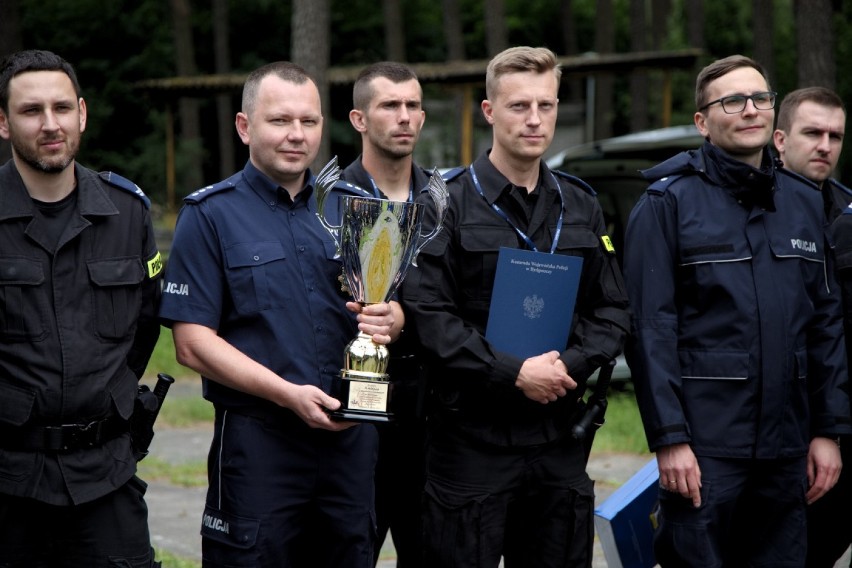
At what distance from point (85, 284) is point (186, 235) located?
36 cm

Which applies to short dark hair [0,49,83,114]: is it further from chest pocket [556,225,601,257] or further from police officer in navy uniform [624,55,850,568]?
police officer in navy uniform [624,55,850,568]

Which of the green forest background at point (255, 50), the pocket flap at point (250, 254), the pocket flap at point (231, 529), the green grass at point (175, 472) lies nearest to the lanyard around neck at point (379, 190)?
the pocket flap at point (250, 254)

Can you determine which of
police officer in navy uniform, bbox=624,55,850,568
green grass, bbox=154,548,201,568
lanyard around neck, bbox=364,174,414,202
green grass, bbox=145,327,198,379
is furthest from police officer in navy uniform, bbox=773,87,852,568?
green grass, bbox=145,327,198,379

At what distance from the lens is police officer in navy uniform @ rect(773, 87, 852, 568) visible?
4.47 metres

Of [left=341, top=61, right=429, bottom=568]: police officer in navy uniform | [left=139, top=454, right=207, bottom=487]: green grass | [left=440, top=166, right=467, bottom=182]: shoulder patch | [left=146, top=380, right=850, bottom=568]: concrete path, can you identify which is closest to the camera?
[left=440, top=166, right=467, bottom=182]: shoulder patch

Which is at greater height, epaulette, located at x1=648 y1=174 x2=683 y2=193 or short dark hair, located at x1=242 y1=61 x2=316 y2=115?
short dark hair, located at x1=242 y1=61 x2=316 y2=115

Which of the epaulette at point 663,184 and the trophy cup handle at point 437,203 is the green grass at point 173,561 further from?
the epaulette at point 663,184

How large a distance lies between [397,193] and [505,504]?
66.8 inches

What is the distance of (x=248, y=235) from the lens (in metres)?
3.83

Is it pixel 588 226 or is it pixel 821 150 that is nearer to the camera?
pixel 588 226

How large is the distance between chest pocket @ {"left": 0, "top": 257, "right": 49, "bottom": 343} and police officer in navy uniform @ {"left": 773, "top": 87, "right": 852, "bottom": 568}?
112 inches

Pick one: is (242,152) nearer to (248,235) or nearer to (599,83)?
(599,83)

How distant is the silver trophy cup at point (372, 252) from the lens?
3.74 metres

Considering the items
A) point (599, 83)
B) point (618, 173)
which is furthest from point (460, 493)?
point (599, 83)
